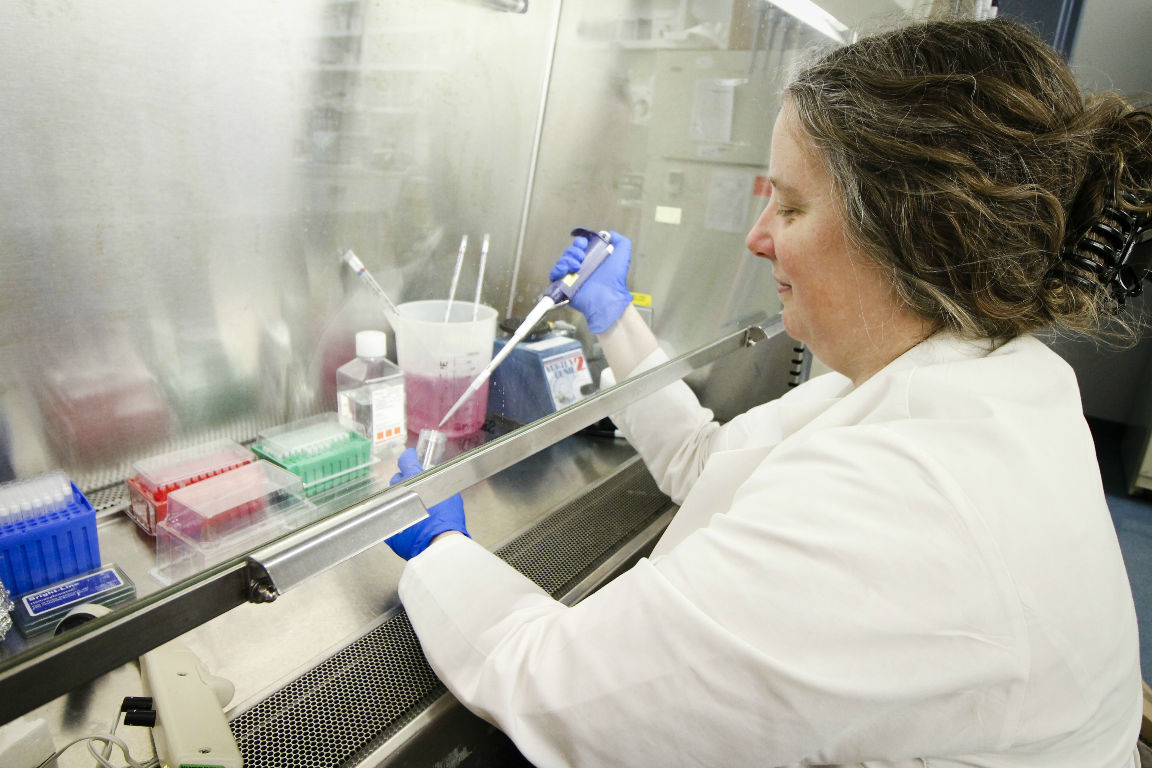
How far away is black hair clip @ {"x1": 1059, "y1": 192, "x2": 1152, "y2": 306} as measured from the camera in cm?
79

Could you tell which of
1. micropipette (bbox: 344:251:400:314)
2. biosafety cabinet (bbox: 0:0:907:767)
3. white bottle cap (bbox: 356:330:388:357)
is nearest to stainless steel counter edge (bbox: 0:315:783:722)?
biosafety cabinet (bbox: 0:0:907:767)

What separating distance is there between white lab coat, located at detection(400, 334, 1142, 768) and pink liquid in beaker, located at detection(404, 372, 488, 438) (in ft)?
1.31

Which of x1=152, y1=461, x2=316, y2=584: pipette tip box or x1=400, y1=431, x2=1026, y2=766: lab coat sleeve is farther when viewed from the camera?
x1=152, y1=461, x2=316, y2=584: pipette tip box

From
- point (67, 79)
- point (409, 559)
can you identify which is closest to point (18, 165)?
point (67, 79)

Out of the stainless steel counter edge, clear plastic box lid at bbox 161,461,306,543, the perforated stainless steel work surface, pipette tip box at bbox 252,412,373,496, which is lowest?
the perforated stainless steel work surface

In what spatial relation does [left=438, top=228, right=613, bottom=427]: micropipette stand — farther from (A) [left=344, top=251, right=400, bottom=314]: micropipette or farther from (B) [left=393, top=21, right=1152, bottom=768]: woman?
(B) [left=393, top=21, right=1152, bottom=768]: woman

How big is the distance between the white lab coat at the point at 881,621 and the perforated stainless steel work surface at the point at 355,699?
3.9 inches

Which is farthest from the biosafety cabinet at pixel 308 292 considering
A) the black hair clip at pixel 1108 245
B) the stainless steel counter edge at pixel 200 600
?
the black hair clip at pixel 1108 245

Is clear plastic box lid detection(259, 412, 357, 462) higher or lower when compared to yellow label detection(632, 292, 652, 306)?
lower

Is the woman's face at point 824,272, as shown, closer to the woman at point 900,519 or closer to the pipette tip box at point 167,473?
the woman at point 900,519

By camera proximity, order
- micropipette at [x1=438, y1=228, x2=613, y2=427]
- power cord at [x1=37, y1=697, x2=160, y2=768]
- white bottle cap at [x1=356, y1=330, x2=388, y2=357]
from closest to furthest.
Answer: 1. power cord at [x1=37, y1=697, x2=160, y2=768]
2. white bottle cap at [x1=356, y1=330, x2=388, y2=357]
3. micropipette at [x1=438, y1=228, x2=613, y2=427]

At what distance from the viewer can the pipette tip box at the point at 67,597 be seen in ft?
2.41

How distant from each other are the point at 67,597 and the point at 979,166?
1098 millimetres

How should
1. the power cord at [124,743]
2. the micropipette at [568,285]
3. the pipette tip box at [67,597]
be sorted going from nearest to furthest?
the power cord at [124,743], the pipette tip box at [67,597], the micropipette at [568,285]
